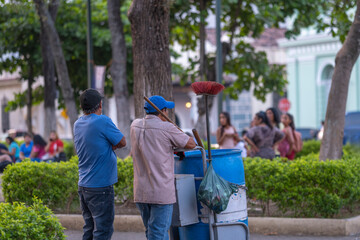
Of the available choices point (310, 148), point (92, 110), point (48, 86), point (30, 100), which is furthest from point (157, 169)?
point (30, 100)

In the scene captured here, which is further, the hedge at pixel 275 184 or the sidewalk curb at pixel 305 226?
the hedge at pixel 275 184

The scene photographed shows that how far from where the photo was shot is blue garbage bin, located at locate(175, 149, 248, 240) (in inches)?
260

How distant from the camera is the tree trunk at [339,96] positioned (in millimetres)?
11445

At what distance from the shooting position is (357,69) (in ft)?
111

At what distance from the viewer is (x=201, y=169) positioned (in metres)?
6.62

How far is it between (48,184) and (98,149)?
357cm

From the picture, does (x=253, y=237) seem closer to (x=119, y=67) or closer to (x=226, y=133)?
(x=226, y=133)

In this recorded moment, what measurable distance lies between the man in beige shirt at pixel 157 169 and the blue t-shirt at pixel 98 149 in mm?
271

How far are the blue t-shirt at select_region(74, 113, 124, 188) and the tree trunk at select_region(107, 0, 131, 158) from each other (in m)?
8.23

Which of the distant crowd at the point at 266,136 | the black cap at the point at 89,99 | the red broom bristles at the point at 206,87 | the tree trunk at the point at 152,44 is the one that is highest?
the tree trunk at the point at 152,44

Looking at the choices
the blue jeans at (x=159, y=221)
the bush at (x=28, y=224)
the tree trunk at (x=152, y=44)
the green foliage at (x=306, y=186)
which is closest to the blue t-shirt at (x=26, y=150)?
the tree trunk at (x=152, y=44)

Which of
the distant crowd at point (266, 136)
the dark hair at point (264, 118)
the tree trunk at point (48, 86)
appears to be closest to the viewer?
the dark hair at point (264, 118)

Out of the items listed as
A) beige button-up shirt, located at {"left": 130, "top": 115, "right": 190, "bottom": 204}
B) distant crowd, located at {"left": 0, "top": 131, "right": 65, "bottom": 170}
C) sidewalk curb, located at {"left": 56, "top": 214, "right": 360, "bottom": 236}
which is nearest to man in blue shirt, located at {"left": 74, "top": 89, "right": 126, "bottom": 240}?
beige button-up shirt, located at {"left": 130, "top": 115, "right": 190, "bottom": 204}

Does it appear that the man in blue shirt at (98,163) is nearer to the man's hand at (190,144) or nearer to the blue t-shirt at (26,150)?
the man's hand at (190,144)
